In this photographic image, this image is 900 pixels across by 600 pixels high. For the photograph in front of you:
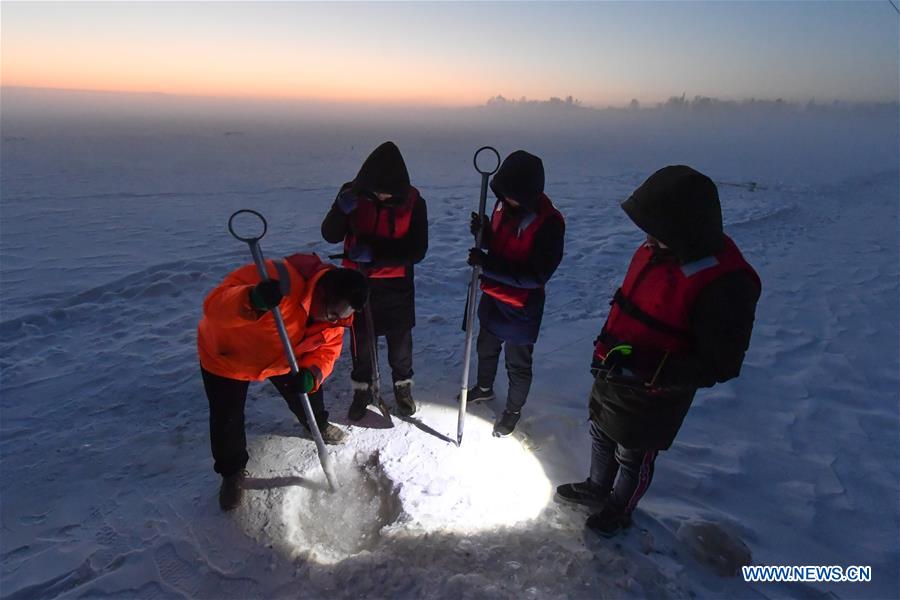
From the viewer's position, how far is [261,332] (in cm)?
226

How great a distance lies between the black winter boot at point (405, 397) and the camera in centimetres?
354

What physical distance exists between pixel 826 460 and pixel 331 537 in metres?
3.40

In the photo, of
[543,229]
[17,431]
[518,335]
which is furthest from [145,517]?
[543,229]

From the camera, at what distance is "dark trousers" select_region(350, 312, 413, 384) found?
3.28 m

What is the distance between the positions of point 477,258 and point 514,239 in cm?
28

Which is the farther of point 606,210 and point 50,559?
point 606,210

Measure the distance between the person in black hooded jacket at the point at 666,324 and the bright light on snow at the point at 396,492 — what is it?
0.62m

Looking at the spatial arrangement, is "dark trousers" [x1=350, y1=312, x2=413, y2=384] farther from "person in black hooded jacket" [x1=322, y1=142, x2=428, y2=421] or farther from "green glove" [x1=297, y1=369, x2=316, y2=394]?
"green glove" [x1=297, y1=369, x2=316, y2=394]

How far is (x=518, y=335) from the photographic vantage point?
3.10 meters

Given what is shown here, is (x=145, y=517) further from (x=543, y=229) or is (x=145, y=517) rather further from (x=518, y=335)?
(x=543, y=229)

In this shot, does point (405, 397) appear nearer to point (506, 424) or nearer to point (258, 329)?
point (506, 424)

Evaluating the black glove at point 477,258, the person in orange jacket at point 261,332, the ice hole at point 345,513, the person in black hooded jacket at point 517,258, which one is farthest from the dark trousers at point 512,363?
the person in orange jacket at point 261,332

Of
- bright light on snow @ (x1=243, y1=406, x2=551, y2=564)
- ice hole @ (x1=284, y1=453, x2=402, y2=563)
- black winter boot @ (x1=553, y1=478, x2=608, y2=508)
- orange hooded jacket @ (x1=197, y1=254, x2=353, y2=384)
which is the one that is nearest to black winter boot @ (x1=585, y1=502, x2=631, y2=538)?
black winter boot @ (x1=553, y1=478, x2=608, y2=508)

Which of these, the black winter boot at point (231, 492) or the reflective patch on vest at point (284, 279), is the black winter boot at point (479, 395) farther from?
the reflective patch on vest at point (284, 279)
